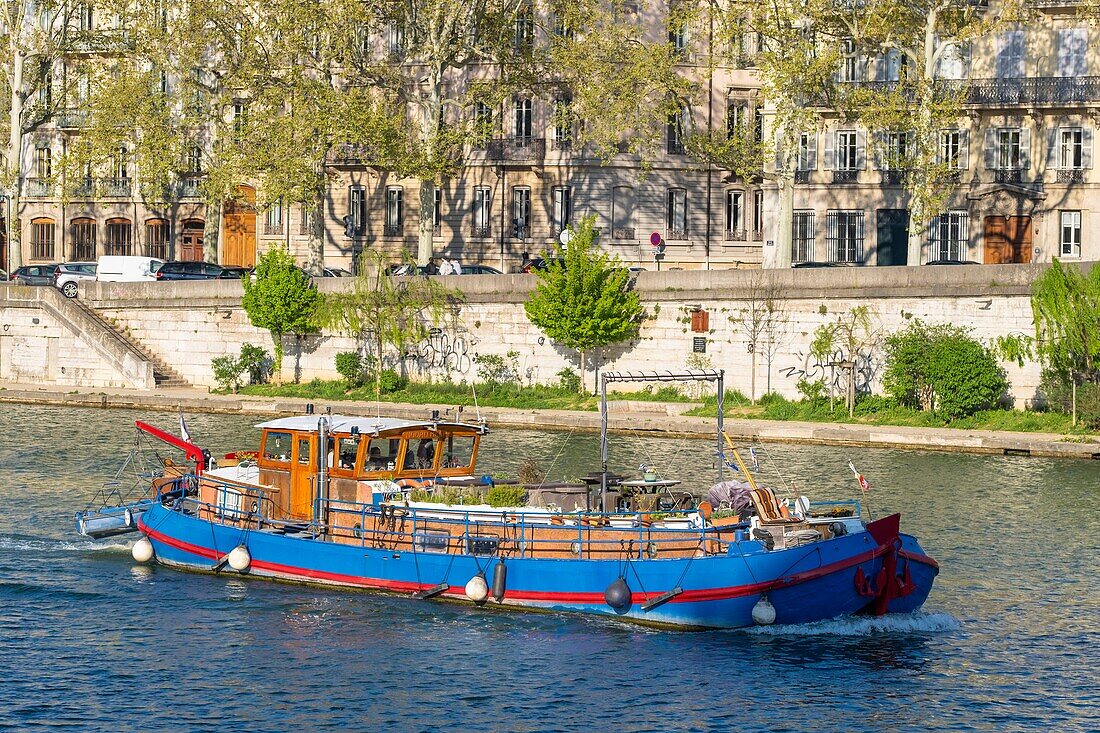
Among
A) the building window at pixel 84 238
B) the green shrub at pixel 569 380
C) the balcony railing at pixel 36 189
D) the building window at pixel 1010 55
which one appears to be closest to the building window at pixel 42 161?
the balcony railing at pixel 36 189

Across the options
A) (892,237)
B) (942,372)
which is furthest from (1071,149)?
(942,372)

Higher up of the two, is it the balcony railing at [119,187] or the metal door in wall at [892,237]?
the balcony railing at [119,187]

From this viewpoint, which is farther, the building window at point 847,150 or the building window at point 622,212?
the building window at point 622,212

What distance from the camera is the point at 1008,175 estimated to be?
66812mm

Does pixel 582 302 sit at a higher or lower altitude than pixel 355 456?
higher

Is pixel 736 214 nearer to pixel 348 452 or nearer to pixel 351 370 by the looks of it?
pixel 351 370

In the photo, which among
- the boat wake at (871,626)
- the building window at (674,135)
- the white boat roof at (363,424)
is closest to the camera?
the boat wake at (871,626)

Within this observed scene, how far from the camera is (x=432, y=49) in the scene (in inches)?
2510

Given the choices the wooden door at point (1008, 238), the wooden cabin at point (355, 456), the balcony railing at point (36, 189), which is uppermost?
the balcony railing at point (36, 189)

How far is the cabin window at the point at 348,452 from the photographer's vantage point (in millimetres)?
34250

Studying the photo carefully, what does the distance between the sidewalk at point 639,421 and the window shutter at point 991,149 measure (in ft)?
59.3

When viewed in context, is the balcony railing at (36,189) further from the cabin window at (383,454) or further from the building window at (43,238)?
the cabin window at (383,454)

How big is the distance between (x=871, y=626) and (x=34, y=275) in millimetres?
49194

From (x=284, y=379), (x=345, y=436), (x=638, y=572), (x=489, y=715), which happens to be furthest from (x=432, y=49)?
(x=489, y=715)
